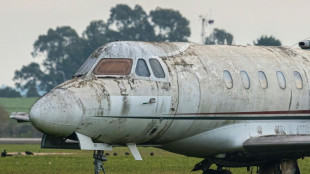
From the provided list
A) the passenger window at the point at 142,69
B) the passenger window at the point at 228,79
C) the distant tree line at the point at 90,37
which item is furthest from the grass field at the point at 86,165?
the distant tree line at the point at 90,37

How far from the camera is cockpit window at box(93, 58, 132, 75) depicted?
84.2 feet

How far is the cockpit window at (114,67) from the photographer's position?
2567 centimetres

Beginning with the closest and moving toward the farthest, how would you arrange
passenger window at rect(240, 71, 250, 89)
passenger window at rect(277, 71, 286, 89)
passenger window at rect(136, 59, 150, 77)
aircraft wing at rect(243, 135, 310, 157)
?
passenger window at rect(136, 59, 150, 77)
aircraft wing at rect(243, 135, 310, 157)
passenger window at rect(240, 71, 250, 89)
passenger window at rect(277, 71, 286, 89)

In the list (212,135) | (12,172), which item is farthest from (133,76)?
(12,172)

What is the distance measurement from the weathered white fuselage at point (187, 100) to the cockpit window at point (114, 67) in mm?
129

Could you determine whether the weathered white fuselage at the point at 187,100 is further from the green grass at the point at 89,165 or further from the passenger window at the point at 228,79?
the green grass at the point at 89,165

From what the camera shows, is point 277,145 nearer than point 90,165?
Yes

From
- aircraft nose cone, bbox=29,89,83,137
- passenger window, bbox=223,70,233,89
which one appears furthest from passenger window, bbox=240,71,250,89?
aircraft nose cone, bbox=29,89,83,137

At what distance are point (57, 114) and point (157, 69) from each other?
10.4 ft

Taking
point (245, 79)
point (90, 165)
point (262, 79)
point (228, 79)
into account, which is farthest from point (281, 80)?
point (90, 165)

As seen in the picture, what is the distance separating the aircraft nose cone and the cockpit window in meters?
1.52

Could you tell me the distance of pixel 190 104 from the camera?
26.4 m

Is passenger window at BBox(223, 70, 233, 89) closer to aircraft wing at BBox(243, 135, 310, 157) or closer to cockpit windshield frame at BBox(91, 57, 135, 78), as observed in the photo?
aircraft wing at BBox(243, 135, 310, 157)

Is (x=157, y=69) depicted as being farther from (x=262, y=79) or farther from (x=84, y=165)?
(x=84, y=165)
